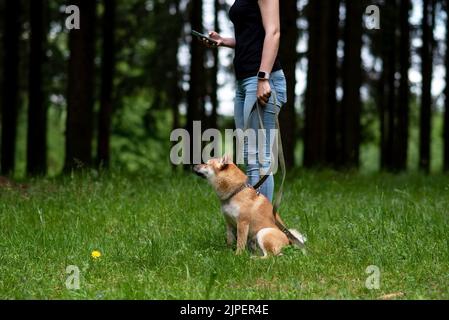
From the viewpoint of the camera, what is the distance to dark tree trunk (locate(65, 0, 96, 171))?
44.5 ft

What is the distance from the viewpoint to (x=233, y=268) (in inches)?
239

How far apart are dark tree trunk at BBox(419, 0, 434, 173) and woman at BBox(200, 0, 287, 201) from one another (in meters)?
15.2

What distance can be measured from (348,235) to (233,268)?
6.12 feet

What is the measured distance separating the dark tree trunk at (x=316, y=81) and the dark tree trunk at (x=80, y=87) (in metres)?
6.65

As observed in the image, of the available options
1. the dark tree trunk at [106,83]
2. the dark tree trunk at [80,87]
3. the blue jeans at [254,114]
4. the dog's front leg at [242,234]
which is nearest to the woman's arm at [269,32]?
the blue jeans at [254,114]

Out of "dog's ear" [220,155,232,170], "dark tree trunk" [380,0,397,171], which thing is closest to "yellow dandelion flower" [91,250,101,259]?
"dog's ear" [220,155,232,170]

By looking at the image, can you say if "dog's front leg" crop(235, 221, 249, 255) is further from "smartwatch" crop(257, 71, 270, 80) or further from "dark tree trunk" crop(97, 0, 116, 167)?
"dark tree trunk" crop(97, 0, 116, 167)

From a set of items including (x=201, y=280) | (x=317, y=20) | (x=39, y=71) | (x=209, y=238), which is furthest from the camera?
(x=317, y=20)

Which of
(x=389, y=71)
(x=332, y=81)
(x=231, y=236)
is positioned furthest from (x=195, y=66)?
(x=231, y=236)

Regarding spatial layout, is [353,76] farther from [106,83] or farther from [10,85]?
[10,85]

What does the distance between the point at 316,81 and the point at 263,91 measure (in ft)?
40.2

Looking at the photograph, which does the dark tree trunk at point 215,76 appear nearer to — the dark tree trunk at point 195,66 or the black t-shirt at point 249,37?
the dark tree trunk at point 195,66
